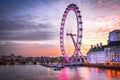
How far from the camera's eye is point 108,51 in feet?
325

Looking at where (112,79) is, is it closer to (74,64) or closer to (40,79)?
(40,79)

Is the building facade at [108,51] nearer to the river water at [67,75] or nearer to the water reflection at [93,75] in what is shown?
the river water at [67,75]

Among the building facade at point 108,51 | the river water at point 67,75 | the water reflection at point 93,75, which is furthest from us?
the building facade at point 108,51

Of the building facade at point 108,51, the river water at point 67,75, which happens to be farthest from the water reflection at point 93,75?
the building facade at point 108,51

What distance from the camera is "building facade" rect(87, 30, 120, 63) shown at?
94000 mm

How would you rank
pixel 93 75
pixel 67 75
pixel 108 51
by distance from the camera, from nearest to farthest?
pixel 93 75 < pixel 67 75 < pixel 108 51

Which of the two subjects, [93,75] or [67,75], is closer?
[93,75]

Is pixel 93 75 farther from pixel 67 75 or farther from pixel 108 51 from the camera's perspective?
pixel 108 51

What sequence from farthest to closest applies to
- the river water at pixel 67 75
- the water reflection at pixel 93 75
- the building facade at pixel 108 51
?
the building facade at pixel 108 51, the river water at pixel 67 75, the water reflection at pixel 93 75

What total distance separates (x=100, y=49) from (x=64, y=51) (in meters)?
32.0

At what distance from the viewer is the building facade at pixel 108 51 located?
94.0 metres

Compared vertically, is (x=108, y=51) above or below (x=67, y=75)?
above

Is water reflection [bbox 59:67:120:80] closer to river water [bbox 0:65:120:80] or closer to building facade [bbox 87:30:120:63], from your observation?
river water [bbox 0:65:120:80]

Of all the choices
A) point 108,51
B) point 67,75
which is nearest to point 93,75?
point 67,75
